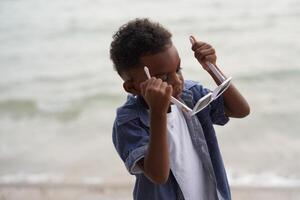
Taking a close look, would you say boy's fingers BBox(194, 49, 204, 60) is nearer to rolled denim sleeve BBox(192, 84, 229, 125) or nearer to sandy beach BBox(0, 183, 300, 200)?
rolled denim sleeve BBox(192, 84, 229, 125)

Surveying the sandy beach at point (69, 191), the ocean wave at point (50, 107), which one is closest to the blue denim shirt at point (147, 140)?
the sandy beach at point (69, 191)

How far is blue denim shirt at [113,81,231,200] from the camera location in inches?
56.6

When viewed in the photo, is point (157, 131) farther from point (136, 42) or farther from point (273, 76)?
point (273, 76)

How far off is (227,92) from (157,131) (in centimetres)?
32

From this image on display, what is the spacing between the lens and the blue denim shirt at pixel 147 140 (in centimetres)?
144

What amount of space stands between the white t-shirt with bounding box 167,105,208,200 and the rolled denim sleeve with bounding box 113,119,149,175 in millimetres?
79

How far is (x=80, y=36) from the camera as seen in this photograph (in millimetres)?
9219

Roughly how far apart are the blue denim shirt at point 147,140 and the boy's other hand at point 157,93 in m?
0.16

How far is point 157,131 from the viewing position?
131 cm

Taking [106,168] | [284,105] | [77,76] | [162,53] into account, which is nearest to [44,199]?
[106,168]

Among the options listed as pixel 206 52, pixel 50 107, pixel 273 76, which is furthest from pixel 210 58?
pixel 273 76

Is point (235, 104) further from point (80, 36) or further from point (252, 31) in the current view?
point (80, 36)

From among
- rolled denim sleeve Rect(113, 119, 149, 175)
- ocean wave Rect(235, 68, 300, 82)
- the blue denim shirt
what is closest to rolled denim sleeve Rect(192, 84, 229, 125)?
the blue denim shirt

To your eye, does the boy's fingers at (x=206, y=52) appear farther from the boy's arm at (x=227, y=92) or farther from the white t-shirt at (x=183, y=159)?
the white t-shirt at (x=183, y=159)
